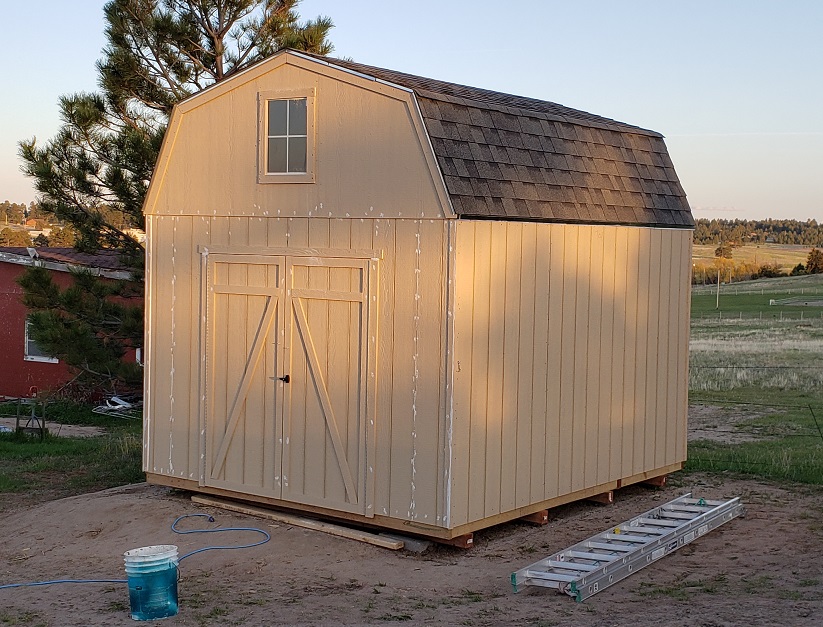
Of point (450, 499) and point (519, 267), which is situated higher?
point (519, 267)

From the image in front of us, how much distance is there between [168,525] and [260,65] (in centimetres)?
389

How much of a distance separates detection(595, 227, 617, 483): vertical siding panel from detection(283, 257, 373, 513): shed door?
2.34 meters

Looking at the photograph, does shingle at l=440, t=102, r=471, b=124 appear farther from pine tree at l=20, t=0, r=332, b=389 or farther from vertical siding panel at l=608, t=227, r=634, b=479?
pine tree at l=20, t=0, r=332, b=389

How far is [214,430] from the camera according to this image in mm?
9453

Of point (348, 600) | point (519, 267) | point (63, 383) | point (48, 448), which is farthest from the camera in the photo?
point (63, 383)

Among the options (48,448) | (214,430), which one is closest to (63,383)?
(48,448)

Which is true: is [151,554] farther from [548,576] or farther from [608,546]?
[608,546]

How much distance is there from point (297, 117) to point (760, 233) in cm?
6663

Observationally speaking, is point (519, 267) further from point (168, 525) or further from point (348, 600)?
point (168, 525)

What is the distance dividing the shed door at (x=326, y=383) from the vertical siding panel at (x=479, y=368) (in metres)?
0.86

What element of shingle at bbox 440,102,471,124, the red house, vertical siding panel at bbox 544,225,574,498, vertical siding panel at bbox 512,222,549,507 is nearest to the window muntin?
shingle at bbox 440,102,471,124

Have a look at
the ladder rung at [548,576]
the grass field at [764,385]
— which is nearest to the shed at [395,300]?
the ladder rung at [548,576]

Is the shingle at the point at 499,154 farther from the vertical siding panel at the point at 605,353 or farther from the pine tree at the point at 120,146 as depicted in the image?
the pine tree at the point at 120,146

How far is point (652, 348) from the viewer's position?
34.3 feet
